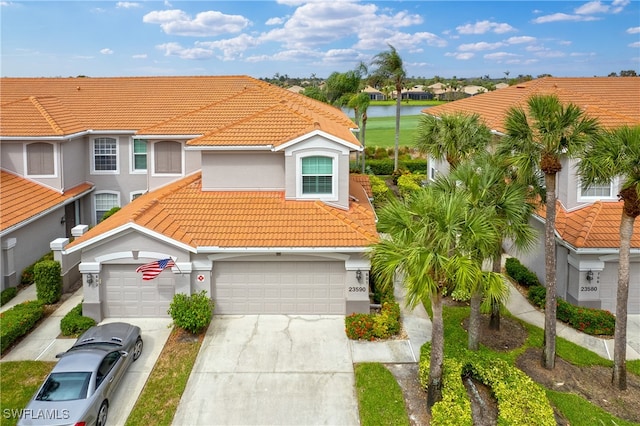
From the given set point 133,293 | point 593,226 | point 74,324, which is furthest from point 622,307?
point 74,324

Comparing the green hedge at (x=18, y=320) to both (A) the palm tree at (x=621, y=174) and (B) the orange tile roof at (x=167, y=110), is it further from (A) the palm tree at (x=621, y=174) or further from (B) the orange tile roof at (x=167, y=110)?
(A) the palm tree at (x=621, y=174)

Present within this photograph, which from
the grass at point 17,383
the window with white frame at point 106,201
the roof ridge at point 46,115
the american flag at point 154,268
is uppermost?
the roof ridge at point 46,115

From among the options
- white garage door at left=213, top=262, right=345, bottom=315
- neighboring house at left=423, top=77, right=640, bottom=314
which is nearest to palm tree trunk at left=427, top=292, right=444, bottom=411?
white garage door at left=213, top=262, right=345, bottom=315

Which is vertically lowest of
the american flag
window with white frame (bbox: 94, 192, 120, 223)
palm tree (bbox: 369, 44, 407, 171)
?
the american flag

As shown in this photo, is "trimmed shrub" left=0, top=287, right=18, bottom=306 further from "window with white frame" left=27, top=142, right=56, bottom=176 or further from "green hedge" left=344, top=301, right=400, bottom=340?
"green hedge" left=344, top=301, right=400, bottom=340

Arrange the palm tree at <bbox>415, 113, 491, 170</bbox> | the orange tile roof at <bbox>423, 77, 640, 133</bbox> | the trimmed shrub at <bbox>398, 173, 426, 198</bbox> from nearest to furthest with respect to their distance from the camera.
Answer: the palm tree at <bbox>415, 113, 491, 170</bbox>
the orange tile roof at <bbox>423, 77, 640, 133</bbox>
the trimmed shrub at <bbox>398, 173, 426, 198</bbox>

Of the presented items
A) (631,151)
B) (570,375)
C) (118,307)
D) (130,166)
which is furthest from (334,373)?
(130,166)

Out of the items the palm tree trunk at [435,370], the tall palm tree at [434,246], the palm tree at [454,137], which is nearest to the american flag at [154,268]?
the tall palm tree at [434,246]
